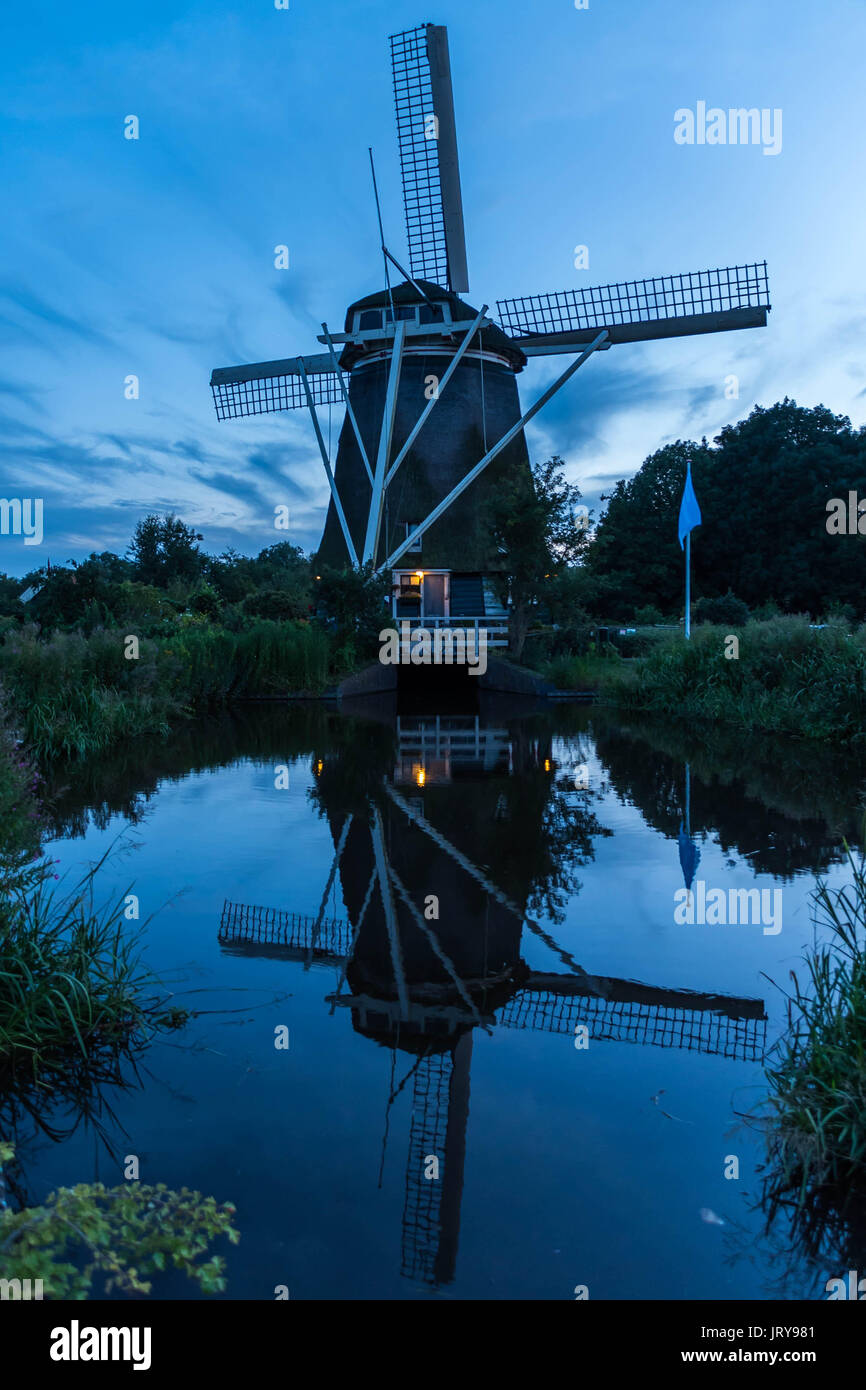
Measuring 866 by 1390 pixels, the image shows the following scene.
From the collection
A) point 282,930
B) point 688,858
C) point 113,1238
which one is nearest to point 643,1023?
point 282,930

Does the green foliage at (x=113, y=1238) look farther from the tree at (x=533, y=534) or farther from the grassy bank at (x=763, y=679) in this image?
the tree at (x=533, y=534)

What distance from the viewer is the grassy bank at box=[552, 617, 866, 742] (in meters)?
13.0

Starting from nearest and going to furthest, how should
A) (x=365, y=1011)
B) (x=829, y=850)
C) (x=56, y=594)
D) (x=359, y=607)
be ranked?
(x=365, y=1011) → (x=829, y=850) → (x=56, y=594) → (x=359, y=607)

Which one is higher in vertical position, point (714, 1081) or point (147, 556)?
point (147, 556)

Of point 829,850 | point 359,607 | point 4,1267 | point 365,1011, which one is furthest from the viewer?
point 359,607

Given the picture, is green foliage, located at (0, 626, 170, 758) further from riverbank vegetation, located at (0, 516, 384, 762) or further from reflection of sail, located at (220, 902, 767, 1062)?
reflection of sail, located at (220, 902, 767, 1062)

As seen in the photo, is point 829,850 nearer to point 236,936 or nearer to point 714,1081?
point 714,1081

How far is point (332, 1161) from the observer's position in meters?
2.88

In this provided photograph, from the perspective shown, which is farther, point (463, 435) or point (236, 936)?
point (463, 435)

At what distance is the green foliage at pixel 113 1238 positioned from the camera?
1.99 meters

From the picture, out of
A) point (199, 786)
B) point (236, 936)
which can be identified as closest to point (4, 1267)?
point (236, 936)

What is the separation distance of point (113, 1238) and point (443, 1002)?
1910 mm

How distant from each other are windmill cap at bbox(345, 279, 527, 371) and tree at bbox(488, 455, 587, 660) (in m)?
5.40
